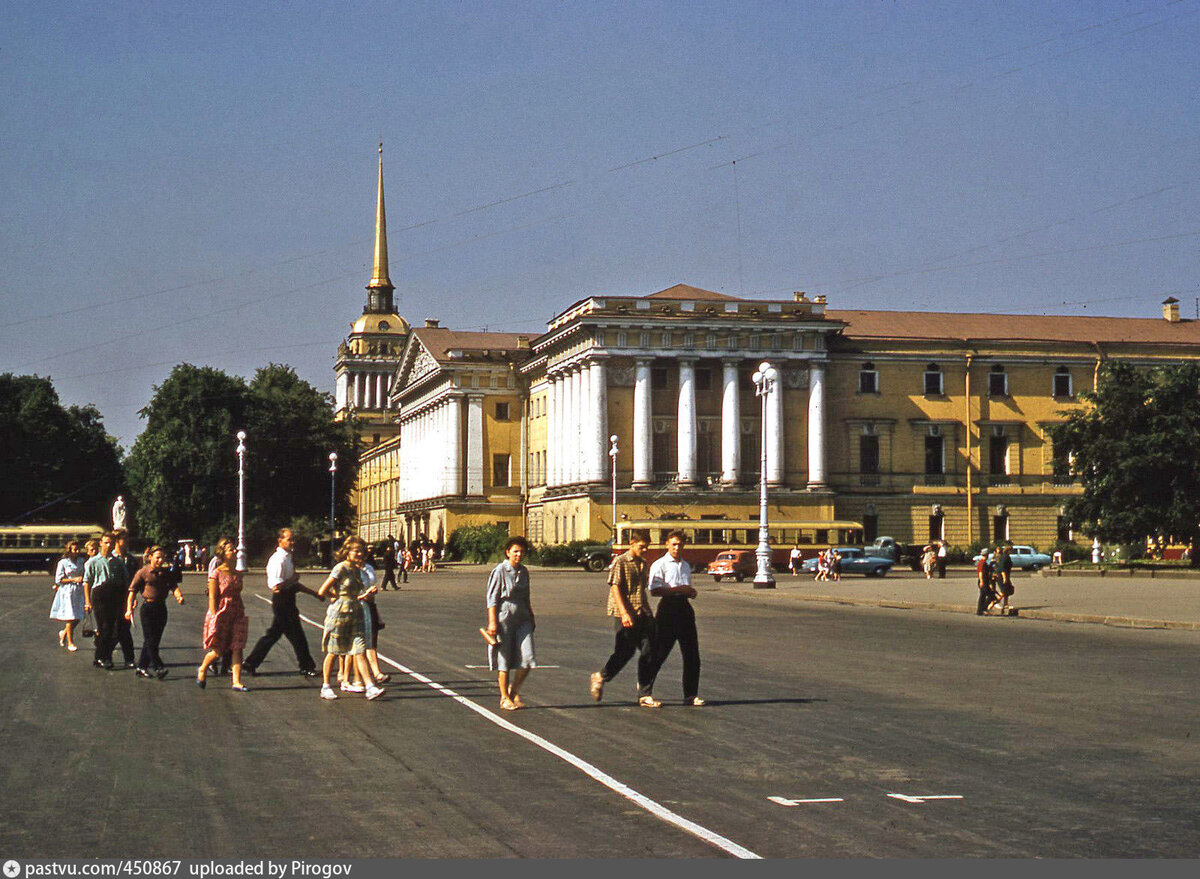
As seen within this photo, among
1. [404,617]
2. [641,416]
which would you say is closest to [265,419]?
[641,416]

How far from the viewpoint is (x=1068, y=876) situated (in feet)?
26.7

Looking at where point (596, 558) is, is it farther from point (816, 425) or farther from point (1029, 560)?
point (1029, 560)

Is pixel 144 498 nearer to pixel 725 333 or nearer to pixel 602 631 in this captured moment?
pixel 725 333

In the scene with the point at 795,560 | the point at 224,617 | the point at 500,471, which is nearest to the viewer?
the point at 224,617

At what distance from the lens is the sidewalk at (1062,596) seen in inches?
1420

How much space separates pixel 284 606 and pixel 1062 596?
31046 mm

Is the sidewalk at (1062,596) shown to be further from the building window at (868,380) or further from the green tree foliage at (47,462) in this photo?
the green tree foliage at (47,462)

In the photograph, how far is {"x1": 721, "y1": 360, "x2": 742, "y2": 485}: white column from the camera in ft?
327

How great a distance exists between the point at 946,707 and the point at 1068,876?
30.1 feet

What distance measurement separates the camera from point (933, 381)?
10281 cm

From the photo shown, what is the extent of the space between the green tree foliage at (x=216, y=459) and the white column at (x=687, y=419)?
1062 inches

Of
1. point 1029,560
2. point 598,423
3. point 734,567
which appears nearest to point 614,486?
point 598,423

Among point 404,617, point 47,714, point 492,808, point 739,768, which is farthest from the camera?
point 404,617

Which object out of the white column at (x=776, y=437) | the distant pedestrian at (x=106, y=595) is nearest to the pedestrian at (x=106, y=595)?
the distant pedestrian at (x=106, y=595)
